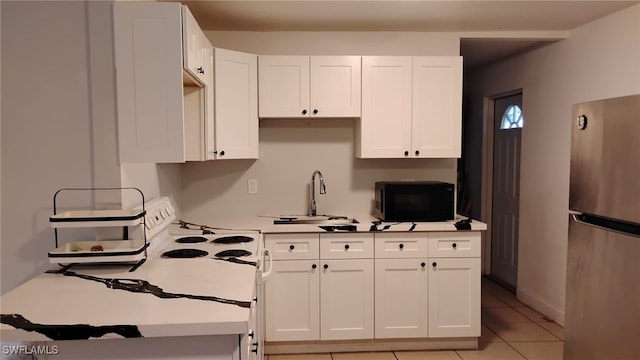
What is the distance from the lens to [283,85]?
10.3ft

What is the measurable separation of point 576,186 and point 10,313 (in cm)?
255

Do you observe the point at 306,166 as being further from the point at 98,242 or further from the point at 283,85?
the point at 98,242

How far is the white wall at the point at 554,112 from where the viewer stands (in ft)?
9.76

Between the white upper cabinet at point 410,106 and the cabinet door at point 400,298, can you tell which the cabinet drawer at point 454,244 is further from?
the white upper cabinet at point 410,106

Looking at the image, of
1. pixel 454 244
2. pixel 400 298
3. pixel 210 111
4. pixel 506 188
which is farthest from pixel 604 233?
pixel 506 188

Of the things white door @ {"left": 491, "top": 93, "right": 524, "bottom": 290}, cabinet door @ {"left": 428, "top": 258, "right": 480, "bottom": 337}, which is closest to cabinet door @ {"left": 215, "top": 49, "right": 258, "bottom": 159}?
cabinet door @ {"left": 428, "top": 258, "right": 480, "bottom": 337}

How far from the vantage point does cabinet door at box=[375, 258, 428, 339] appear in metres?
3.03

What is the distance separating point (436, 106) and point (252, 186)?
1.48 metres

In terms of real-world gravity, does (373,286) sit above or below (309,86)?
below

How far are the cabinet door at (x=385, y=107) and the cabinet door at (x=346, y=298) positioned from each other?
31.4 inches

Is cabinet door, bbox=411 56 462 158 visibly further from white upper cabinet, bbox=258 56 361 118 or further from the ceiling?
white upper cabinet, bbox=258 56 361 118

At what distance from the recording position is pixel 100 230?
79.2 inches

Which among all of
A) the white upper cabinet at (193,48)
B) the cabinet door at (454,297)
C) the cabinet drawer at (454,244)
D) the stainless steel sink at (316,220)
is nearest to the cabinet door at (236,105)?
the white upper cabinet at (193,48)

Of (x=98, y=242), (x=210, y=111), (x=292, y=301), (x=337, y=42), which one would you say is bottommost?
(x=292, y=301)
